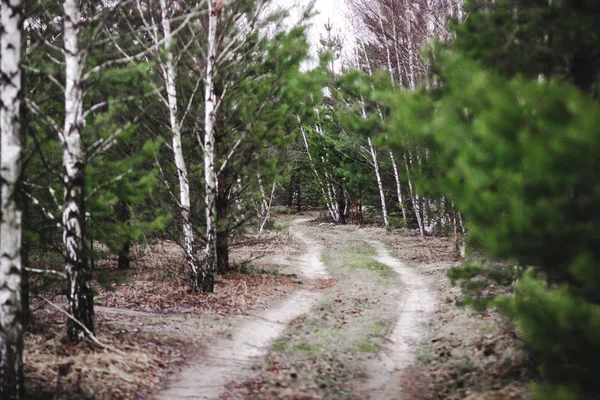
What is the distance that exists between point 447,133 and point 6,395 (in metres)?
5.07

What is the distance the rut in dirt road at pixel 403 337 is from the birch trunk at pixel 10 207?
172 inches

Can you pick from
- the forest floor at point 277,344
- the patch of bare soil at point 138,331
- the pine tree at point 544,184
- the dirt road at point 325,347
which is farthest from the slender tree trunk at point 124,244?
the pine tree at point 544,184

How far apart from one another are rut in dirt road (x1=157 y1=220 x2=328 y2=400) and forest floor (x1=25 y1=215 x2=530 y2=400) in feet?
0.08

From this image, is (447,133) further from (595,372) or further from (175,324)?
(175,324)

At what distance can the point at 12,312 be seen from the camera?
4.57 metres

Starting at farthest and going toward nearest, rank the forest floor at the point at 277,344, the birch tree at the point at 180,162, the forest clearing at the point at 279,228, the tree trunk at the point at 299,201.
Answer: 1. the tree trunk at the point at 299,201
2. the birch tree at the point at 180,162
3. the forest floor at the point at 277,344
4. the forest clearing at the point at 279,228

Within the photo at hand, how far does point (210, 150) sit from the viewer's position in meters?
10.5

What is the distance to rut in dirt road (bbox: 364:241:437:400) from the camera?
6.19 metres

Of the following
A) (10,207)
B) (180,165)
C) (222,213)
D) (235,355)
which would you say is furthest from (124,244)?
(10,207)

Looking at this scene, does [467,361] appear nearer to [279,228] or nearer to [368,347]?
[368,347]

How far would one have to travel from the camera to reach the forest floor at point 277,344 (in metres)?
5.78

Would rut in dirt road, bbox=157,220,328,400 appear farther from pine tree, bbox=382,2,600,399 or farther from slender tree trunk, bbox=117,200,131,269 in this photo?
slender tree trunk, bbox=117,200,131,269

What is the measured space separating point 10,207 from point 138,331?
4.03 metres

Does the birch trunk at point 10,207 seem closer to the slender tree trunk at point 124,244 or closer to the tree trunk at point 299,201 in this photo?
the slender tree trunk at point 124,244
